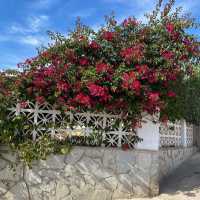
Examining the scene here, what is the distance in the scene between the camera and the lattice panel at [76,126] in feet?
23.6

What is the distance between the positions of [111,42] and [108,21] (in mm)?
504

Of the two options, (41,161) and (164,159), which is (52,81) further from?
(164,159)

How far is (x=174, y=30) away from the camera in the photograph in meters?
7.97

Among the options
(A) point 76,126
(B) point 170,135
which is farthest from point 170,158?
(A) point 76,126

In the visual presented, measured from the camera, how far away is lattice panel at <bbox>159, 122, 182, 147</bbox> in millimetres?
9729

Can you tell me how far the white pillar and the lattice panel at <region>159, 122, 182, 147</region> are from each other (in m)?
1.48

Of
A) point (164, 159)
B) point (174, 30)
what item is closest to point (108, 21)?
point (174, 30)

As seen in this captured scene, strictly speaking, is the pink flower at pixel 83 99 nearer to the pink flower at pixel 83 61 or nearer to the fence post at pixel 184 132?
the pink flower at pixel 83 61

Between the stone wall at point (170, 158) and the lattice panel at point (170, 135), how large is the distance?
0.20 metres

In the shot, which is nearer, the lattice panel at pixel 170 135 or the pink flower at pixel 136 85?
the pink flower at pixel 136 85

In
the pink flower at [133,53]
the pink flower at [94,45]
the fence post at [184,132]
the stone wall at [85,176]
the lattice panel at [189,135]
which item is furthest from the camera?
the lattice panel at [189,135]

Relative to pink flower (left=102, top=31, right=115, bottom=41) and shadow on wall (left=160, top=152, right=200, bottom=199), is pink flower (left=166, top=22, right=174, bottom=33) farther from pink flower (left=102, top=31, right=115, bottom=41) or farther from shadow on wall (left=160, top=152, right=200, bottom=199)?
shadow on wall (left=160, top=152, right=200, bottom=199)

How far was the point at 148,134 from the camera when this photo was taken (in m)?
7.98

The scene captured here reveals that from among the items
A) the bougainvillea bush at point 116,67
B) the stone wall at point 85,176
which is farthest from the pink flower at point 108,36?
the stone wall at point 85,176
